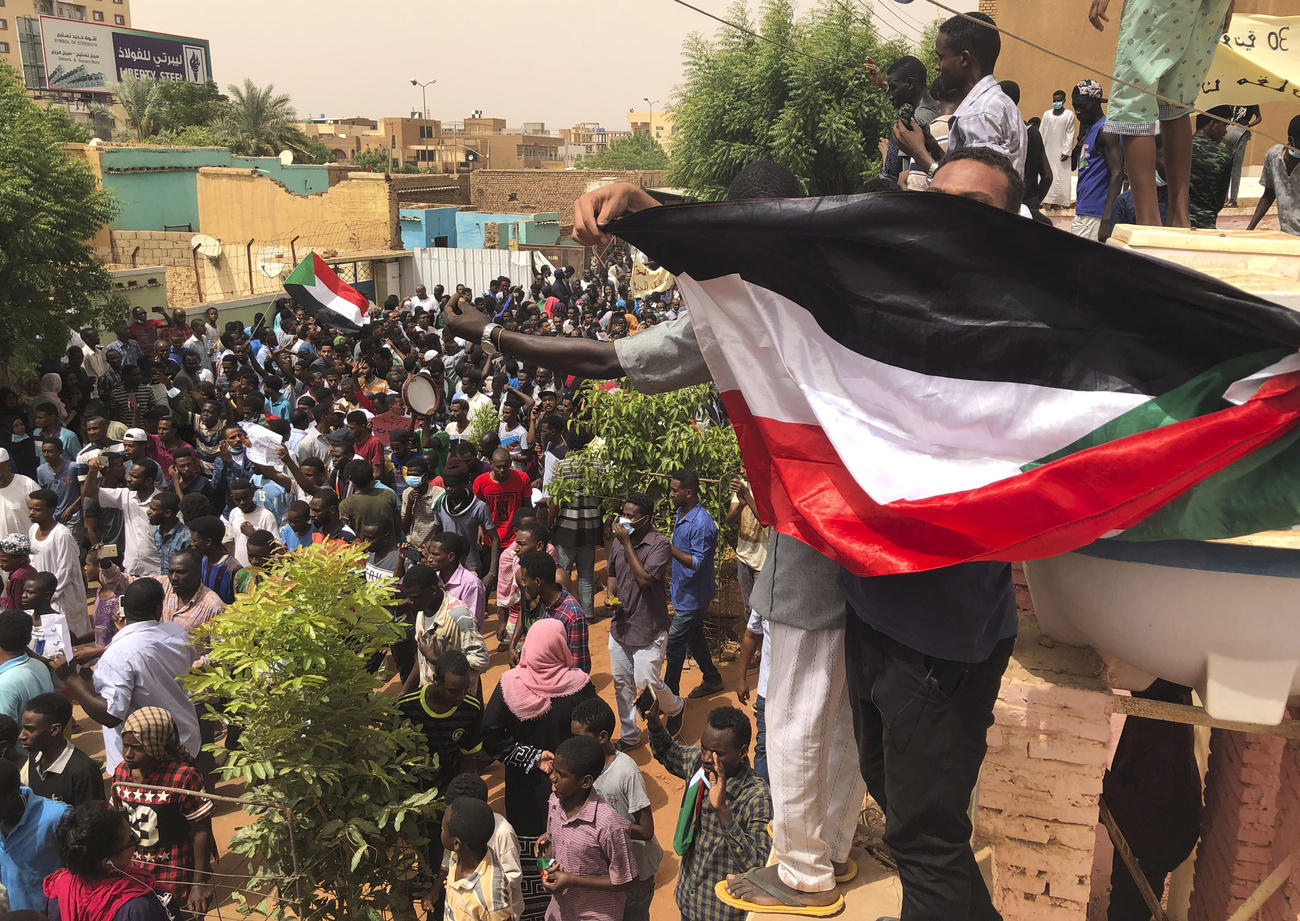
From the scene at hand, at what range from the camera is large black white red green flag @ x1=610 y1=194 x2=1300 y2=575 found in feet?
6.99

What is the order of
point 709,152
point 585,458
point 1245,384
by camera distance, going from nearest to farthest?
point 1245,384 → point 585,458 → point 709,152

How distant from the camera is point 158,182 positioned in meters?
30.3

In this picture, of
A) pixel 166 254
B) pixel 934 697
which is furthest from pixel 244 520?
pixel 166 254

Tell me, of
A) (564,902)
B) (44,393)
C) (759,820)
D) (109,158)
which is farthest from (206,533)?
(109,158)

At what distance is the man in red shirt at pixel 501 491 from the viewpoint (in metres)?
8.34

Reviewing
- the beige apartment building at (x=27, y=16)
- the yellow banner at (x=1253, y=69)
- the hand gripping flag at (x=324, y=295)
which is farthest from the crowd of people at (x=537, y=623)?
the beige apartment building at (x=27, y=16)

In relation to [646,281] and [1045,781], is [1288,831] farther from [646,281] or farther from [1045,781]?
[646,281]

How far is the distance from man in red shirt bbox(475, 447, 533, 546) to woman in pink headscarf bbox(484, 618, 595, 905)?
286 cm

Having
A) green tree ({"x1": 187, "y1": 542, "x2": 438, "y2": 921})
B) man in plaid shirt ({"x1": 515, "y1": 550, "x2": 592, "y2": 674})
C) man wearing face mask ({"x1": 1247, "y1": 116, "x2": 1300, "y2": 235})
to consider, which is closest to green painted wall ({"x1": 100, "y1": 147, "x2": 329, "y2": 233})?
man in plaid shirt ({"x1": 515, "y1": 550, "x2": 592, "y2": 674})

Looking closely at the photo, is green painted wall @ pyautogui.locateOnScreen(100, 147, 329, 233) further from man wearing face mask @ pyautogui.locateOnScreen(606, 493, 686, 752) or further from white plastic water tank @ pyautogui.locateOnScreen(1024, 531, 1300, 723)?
white plastic water tank @ pyautogui.locateOnScreen(1024, 531, 1300, 723)

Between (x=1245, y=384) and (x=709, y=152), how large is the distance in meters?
30.7

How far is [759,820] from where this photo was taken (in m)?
4.04

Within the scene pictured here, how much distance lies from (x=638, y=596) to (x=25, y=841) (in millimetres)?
3511

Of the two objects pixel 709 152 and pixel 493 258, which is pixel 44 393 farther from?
pixel 709 152
